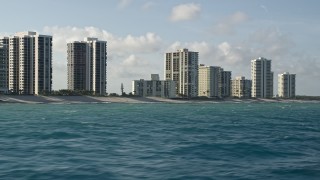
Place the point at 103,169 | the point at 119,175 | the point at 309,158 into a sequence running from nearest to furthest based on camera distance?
the point at 119,175
the point at 103,169
the point at 309,158

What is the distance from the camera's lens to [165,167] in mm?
37000

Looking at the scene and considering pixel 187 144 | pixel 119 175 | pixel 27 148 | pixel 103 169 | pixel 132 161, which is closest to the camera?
pixel 119 175

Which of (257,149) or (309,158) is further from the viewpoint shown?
(257,149)

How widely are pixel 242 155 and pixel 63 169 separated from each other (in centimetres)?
1729

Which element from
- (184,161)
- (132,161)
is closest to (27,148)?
(132,161)

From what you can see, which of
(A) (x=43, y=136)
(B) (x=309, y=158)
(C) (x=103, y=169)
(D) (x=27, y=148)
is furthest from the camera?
(A) (x=43, y=136)

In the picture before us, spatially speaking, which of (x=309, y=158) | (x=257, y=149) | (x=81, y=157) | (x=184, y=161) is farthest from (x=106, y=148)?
(x=309, y=158)

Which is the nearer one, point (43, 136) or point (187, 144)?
point (187, 144)

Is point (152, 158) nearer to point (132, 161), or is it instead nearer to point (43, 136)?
point (132, 161)

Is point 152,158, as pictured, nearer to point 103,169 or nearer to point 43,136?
point 103,169

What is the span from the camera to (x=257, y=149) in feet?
163

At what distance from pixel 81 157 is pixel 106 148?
731cm

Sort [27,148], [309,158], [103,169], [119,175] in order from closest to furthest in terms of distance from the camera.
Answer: [119,175] → [103,169] → [309,158] → [27,148]

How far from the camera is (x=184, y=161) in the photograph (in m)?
40.2
